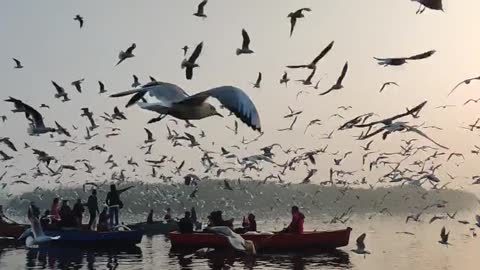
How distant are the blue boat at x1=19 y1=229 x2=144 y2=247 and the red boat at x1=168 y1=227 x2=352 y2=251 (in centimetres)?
178

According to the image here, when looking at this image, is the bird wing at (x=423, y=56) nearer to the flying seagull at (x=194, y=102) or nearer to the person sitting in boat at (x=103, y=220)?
the flying seagull at (x=194, y=102)

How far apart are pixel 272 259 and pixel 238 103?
15.2 metres

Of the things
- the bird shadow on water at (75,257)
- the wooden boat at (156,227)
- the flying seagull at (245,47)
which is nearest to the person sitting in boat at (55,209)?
the bird shadow on water at (75,257)

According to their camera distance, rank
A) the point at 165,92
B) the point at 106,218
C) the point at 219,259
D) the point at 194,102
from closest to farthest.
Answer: the point at 194,102
the point at 165,92
the point at 219,259
the point at 106,218

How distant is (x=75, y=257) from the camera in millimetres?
26359

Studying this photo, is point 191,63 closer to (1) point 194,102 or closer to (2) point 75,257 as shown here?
(1) point 194,102

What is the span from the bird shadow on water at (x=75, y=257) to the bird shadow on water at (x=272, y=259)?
184 cm

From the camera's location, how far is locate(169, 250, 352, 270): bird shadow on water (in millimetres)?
24062

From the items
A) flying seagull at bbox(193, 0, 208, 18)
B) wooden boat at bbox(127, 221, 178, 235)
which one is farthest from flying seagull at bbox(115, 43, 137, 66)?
wooden boat at bbox(127, 221, 178, 235)

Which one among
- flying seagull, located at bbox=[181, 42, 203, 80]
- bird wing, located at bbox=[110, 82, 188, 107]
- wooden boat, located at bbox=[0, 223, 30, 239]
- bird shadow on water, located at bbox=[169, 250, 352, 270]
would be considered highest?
flying seagull, located at bbox=[181, 42, 203, 80]

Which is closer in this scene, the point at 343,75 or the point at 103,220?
the point at 343,75

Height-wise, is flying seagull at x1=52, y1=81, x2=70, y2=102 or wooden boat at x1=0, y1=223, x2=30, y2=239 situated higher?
flying seagull at x1=52, y1=81, x2=70, y2=102

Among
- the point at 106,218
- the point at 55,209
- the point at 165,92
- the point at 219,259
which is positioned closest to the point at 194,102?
the point at 165,92

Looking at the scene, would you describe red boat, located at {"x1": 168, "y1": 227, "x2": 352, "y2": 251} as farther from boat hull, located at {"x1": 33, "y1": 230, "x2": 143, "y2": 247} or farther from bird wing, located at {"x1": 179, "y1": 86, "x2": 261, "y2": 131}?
bird wing, located at {"x1": 179, "y1": 86, "x2": 261, "y2": 131}
